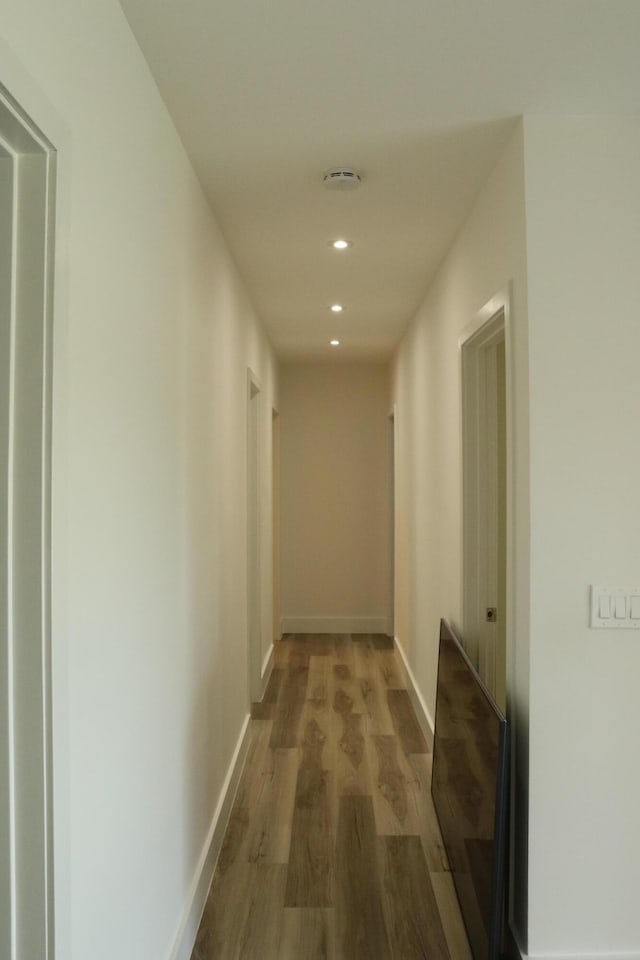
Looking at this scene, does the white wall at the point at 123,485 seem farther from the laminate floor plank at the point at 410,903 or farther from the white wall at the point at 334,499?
the white wall at the point at 334,499

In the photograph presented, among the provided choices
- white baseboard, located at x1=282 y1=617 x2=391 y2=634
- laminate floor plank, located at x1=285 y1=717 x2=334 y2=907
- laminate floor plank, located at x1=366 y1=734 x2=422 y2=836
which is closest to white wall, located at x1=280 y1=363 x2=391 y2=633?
white baseboard, located at x1=282 y1=617 x2=391 y2=634

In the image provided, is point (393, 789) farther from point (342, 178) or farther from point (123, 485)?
point (342, 178)

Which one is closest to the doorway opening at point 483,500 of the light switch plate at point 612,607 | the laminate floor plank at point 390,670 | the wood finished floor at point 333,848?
the wood finished floor at point 333,848

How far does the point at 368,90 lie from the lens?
1.79 meters

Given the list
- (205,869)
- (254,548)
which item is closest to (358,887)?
(205,869)

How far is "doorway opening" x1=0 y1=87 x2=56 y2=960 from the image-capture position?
1.04m

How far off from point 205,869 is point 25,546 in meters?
1.84

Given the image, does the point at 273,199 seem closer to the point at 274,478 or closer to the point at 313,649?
the point at 274,478

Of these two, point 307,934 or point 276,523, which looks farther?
point 276,523

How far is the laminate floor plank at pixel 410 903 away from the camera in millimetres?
2139

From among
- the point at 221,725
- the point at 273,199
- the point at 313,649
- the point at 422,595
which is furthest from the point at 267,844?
the point at 313,649

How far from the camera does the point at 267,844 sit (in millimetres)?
2754

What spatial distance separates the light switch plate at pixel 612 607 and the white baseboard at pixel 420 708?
6.36ft

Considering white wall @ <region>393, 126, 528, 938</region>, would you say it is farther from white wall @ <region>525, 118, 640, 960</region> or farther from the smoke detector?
the smoke detector
